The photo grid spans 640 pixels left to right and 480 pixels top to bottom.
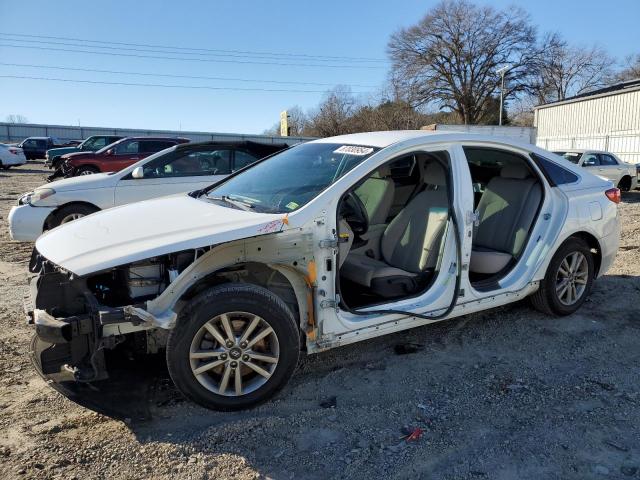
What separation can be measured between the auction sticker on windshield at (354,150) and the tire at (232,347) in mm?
1241

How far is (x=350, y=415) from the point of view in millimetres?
3156

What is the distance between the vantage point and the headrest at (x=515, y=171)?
15.4 ft

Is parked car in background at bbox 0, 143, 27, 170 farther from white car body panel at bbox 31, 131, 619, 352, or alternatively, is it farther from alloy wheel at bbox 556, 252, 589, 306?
alloy wheel at bbox 556, 252, 589, 306

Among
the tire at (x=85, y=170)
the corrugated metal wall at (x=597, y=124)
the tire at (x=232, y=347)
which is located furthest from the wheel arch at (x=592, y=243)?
the corrugated metal wall at (x=597, y=124)

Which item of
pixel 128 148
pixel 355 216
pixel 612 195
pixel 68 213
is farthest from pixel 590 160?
pixel 68 213

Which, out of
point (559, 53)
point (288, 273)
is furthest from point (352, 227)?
point (559, 53)

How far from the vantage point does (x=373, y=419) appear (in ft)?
10.2

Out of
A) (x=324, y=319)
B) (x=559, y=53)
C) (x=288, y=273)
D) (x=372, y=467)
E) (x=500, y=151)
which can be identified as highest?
(x=559, y=53)

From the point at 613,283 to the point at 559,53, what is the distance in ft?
172

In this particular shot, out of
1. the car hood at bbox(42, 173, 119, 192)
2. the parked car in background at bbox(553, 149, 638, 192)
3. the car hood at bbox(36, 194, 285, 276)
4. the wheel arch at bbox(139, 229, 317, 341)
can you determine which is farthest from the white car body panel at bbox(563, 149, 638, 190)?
the car hood at bbox(36, 194, 285, 276)

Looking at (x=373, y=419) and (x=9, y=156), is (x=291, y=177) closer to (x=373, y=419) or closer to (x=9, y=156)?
(x=373, y=419)

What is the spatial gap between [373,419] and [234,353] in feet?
3.01

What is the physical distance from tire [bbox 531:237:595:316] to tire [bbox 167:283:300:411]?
100 inches

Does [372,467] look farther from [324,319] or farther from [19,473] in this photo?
[19,473]
